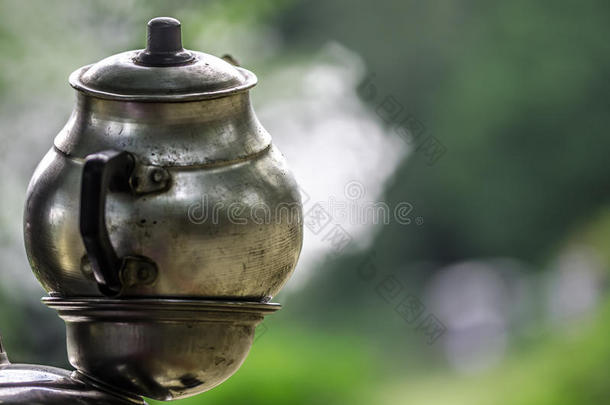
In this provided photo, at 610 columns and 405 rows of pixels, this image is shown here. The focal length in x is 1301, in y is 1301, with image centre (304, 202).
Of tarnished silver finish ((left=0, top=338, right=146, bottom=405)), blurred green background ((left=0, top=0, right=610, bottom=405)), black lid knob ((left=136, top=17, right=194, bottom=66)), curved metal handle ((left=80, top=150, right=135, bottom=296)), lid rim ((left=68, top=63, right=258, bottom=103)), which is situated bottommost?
blurred green background ((left=0, top=0, right=610, bottom=405))

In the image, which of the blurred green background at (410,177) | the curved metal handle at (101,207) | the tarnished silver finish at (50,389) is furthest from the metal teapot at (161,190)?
the blurred green background at (410,177)

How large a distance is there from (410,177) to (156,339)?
1787 cm

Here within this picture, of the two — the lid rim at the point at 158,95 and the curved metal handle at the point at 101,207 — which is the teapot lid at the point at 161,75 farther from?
the curved metal handle at the point at 101,207

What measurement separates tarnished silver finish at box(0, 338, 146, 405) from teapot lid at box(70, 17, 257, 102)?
0.48 meters

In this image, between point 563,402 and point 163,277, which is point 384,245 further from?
point 163,277

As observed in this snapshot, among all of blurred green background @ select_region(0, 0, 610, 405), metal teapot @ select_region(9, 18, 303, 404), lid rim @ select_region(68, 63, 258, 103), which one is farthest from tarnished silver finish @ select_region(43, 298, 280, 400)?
blurred green background @ select_region(0, 0, 610, 405)

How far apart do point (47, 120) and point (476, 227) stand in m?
13.1

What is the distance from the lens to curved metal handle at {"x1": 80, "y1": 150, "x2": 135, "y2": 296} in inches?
78.6

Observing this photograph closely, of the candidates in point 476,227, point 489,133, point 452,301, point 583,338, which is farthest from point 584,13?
point 583,338

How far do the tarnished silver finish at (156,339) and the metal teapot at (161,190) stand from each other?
0.08ft

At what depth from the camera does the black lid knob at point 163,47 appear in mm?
2174

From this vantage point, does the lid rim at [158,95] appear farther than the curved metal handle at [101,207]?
Yes

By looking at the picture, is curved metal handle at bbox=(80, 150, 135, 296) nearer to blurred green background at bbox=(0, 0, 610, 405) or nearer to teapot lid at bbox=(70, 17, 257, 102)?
teapot lid at bbox=(70, 17, 257, 102)

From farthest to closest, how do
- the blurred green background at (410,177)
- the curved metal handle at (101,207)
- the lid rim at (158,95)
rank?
the blurred green background at (410,177), the lid rim at (158,95), the curved metal handle at (101,207)
